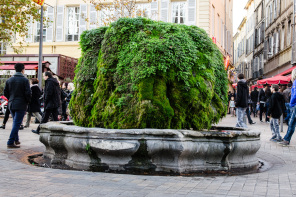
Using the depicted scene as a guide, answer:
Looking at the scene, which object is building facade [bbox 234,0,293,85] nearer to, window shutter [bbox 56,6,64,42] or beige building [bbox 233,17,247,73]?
beige building [bbox 233,17,247,73]

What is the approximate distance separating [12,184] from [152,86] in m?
2.41

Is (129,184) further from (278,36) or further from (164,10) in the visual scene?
(278,36)

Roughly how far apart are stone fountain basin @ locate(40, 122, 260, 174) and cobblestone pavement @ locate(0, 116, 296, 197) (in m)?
0.32

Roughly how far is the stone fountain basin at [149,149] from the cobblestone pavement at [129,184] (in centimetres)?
32

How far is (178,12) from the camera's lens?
30.4 meters

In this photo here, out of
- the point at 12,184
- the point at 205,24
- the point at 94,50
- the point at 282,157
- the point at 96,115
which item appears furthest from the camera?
the point at 205,24

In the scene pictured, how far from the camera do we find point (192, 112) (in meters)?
6.02

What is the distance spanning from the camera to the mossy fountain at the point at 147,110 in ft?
17.4

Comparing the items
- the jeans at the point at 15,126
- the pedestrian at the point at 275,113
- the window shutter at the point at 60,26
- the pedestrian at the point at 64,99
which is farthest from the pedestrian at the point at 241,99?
the window shutter at the point at 60,26

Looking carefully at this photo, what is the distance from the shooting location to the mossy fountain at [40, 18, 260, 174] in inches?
209

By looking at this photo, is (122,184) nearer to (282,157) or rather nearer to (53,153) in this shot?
(53,153)

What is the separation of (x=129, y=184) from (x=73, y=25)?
29.7 metres

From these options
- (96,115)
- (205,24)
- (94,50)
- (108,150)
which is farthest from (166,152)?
(205,24)

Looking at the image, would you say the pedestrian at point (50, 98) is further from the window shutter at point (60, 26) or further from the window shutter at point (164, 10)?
the window shutter at point (60, 26)
